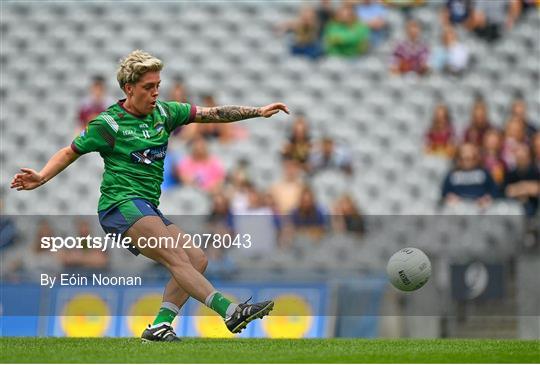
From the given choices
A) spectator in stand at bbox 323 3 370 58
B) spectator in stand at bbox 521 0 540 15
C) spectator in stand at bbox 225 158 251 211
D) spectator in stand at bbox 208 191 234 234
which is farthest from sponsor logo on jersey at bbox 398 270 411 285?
spectator in stand at bbox 521 0 540 15

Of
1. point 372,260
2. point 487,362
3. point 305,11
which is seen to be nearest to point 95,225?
point 372,260

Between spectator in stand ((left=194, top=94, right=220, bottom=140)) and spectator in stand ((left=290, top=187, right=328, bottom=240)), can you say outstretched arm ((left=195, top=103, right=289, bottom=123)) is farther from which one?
spectator in stand ((left=194, top=94, right=220, bottom=140))

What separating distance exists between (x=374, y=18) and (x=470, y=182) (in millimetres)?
3931

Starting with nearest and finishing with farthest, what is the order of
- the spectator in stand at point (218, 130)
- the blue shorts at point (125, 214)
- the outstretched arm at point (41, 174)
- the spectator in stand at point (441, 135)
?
the outstretched arm at point (41, 174) → the blue shorts at point (125, 214) → the spectator in stand at point (441, 135) → the spectator in stand at point (218, 130)

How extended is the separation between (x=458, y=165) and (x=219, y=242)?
3.16 meters

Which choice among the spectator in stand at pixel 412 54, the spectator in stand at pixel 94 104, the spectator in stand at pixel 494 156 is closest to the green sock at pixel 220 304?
the spectator in stand at pixel 494 156

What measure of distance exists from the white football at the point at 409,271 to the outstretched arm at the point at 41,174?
265 cm

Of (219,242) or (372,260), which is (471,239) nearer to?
(372,260)

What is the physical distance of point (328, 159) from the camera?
47.5 feet

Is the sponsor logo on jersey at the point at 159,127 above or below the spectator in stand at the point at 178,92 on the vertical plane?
below

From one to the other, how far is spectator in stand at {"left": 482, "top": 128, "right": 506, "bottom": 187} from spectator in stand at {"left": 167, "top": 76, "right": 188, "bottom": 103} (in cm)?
415

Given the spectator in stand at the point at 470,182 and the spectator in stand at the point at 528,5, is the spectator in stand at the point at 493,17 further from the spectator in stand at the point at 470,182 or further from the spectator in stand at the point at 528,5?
the spectator in stand at the point at 470,182

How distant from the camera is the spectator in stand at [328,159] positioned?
47.1 ft

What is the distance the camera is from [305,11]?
1591 centimetres
